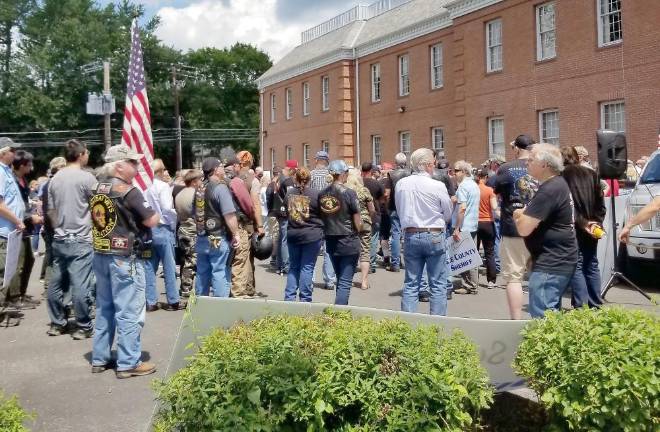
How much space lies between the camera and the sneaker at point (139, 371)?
616cm

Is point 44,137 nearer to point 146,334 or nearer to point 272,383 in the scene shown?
point 146,334

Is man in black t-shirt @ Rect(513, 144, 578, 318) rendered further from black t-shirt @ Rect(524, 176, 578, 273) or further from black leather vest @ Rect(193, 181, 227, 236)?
black leather vest @ Rect(193, 181, 227, 236)

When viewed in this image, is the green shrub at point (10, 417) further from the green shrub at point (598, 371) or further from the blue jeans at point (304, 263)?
the blue jeans at point (304, 263)

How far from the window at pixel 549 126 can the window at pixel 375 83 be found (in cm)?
1171

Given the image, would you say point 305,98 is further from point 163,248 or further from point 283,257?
point 163,248

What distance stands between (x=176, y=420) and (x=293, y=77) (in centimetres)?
3903

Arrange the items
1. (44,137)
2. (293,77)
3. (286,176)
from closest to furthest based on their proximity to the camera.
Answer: (286,176), (293,77), (44,137)

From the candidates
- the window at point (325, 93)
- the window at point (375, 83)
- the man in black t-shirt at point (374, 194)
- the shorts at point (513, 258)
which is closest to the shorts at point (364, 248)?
the man in black t-shirt at point (374, 194)

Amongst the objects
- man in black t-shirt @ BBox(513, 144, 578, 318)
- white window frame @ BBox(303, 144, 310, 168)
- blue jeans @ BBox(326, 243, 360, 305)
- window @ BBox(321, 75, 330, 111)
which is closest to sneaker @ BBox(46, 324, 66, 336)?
blue jeans @ BBox(326, 243, 360, 305)

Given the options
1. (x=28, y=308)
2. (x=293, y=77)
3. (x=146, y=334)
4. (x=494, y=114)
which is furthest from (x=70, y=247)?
(x=293, y=77)

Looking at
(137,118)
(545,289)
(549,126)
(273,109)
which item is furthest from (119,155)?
(273,109)

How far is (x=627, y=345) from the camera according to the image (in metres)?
3.40

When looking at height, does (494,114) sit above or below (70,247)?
above

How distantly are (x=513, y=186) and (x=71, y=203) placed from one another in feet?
16.7
